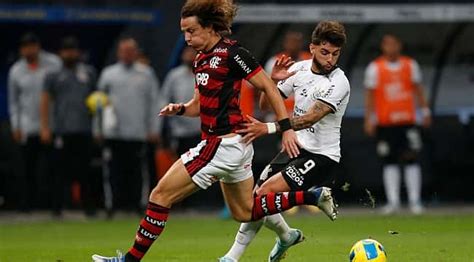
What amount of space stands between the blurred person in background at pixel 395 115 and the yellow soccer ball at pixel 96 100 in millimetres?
3745

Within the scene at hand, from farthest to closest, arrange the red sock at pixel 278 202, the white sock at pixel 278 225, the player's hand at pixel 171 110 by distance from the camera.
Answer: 1. the white sock at pixel 278 225
2. the player's hand at pixel 171 110
3. the red sock at pixel 278 202

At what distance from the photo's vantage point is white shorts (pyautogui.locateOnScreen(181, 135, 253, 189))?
11.5 metres

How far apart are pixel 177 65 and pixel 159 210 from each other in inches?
410

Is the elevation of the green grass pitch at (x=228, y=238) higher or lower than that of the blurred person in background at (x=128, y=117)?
lower

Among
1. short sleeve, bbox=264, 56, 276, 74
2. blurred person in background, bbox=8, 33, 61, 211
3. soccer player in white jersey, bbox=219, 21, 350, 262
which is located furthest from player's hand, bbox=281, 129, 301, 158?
blurred person in background, bbox=8, 33, 61, 211

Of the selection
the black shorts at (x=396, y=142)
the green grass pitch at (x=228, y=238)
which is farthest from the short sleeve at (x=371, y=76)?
the green grass pitch at (x=228, y=238)

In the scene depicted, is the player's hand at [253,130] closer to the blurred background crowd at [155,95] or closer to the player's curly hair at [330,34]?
the player's curly hair at [330,34]

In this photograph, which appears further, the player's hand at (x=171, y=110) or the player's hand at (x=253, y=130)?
the player's hand at (x=171, y=110)

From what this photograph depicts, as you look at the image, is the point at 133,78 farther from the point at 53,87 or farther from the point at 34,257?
the point at 34,257

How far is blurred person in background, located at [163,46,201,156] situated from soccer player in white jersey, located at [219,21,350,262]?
751 centimetres

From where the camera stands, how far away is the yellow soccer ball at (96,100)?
20562mm

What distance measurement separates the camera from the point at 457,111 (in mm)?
22312

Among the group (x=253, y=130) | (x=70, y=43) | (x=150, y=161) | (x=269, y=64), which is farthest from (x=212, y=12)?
(x=150, y=161)

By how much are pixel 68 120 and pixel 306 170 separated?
333 inches
